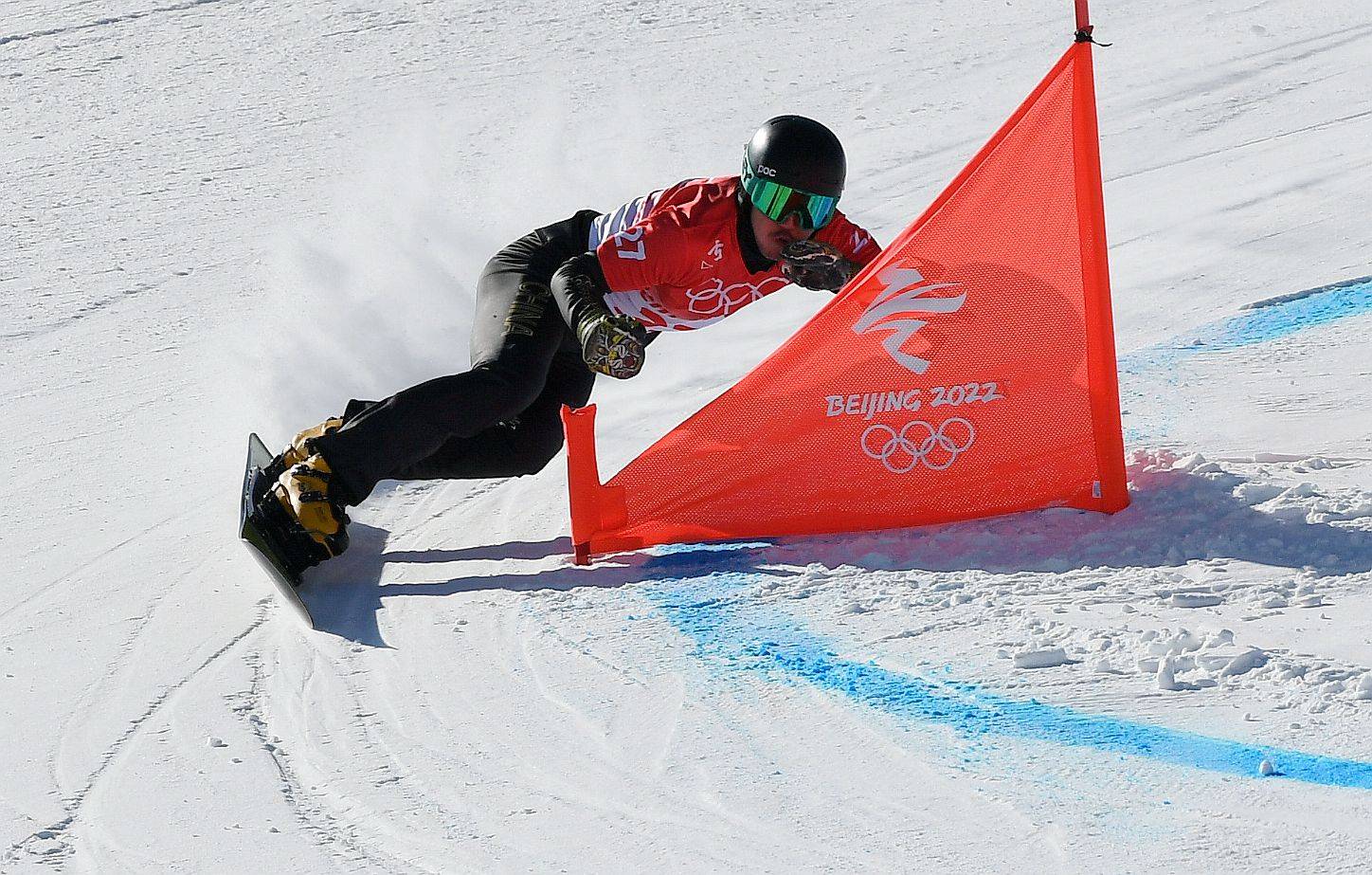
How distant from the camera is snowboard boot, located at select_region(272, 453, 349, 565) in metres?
4.10

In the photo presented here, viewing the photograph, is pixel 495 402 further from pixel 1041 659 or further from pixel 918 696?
pixel 1041 659

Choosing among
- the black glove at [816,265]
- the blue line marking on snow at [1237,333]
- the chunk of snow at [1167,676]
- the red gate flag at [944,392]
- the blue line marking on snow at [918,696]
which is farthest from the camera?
the blue line marking on snow at [1237,333]

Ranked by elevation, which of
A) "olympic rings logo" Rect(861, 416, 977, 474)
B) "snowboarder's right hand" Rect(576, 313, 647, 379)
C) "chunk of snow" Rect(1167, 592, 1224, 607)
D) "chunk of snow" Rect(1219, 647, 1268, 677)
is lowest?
"chunk of snow" Rect(1219, 647, 1268, 677)

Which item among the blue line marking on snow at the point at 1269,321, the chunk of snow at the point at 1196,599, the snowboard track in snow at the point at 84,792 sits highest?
the snowboard track in snow at the point at 84,792

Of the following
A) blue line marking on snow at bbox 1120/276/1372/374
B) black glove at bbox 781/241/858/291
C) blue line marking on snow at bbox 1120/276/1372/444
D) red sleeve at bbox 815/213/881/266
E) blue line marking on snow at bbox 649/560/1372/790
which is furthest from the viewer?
blue line marking on snow at bbox 1120/276/1372/374

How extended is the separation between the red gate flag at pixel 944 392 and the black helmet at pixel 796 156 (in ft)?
1.25

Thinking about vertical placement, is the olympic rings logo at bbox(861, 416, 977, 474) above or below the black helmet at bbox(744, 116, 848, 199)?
below

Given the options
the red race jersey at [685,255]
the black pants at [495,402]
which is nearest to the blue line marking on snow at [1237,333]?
the red race jersey at [685,255]

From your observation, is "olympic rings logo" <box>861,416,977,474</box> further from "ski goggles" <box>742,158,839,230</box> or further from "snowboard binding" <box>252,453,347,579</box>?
"snowboard binding" <box>252,453,347,579</box>

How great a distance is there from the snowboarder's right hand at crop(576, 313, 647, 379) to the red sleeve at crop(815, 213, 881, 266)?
2.63ft

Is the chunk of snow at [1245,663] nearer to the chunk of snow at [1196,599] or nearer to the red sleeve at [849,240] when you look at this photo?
the chunk of snow at [1196,599]

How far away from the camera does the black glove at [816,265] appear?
14.2 feet

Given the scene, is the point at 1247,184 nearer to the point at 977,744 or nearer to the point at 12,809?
the point at 977,744

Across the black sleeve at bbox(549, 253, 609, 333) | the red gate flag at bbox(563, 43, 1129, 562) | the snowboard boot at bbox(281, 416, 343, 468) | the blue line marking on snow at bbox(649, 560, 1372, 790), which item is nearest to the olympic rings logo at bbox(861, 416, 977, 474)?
the red gate flag at bbox(563, 43, 1129, 562)
